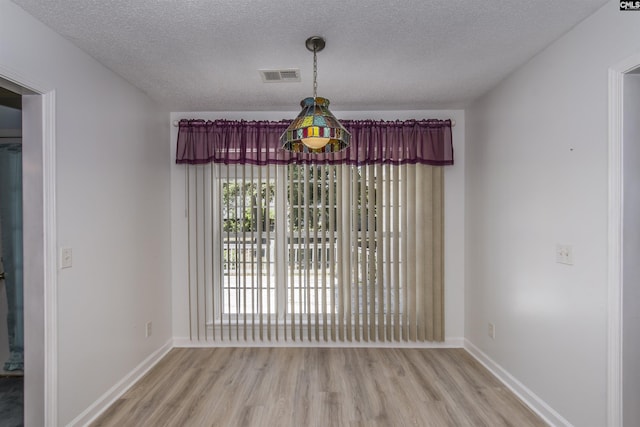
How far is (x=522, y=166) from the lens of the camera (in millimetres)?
2404

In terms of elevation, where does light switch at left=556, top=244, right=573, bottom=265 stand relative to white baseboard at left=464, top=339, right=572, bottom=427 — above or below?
above

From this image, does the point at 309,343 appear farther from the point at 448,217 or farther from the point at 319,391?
the point at 448,217

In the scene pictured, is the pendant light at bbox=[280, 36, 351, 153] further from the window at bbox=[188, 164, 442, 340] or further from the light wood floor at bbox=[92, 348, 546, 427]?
the light wood floor at bbox=[92, 348, 546, 427]

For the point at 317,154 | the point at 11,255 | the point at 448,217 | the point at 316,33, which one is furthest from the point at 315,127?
the point at 11,255

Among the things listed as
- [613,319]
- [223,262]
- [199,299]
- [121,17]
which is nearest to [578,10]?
[613,319]

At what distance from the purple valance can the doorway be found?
52.0 inches

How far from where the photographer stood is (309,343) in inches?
131

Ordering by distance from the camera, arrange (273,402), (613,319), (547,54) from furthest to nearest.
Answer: (273,402)
(547,54)
(613,319)

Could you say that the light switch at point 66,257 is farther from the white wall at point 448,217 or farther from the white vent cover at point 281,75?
the white vent cover at point 281,75

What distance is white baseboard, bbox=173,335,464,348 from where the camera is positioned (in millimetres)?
3316

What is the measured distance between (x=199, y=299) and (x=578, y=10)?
3.80m

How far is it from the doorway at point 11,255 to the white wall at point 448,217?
1.23 meters

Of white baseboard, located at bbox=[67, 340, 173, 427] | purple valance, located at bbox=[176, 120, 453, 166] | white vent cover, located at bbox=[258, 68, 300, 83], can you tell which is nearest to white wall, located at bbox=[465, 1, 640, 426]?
purple valance, located at bbox=[176, 120, 453, 166]

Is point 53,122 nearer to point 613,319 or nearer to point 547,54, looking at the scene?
point 547,54
